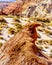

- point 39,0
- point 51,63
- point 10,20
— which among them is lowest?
point 39,0

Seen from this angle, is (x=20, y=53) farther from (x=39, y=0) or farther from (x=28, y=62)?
(x=39, y=0)

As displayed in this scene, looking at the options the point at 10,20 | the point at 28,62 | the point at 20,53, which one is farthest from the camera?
the point at 10,20

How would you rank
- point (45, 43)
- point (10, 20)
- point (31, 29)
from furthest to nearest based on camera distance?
point (10, 20) → point (45, 43) → point (31, 29)

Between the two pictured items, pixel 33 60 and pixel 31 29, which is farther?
pixel 31 29

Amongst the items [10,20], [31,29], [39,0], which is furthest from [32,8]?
[31,29]

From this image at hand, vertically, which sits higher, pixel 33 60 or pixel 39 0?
pixel 33 60

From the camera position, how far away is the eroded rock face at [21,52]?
8.37 meters

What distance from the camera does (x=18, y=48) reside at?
9.32 meters

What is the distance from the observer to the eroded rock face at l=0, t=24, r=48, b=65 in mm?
8367

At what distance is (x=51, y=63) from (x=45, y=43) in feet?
54.8

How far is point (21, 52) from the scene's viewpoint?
29.1ft

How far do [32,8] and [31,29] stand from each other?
5612cm

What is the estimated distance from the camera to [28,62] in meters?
8.23

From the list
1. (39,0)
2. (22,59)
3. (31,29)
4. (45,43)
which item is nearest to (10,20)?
(45,43)
